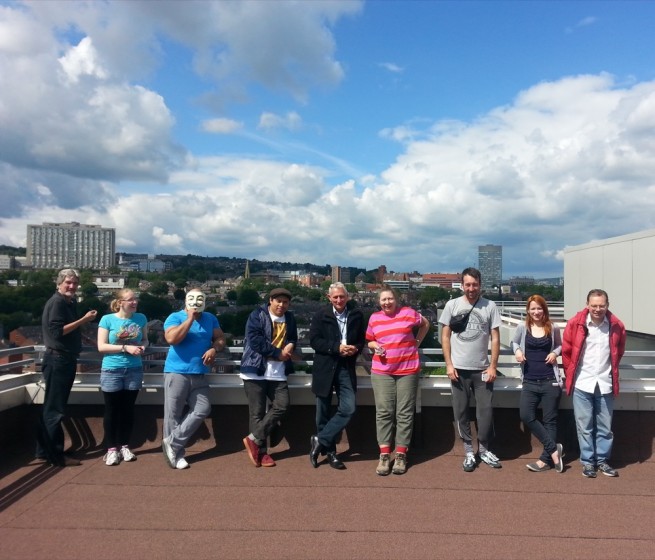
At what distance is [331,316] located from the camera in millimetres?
5141

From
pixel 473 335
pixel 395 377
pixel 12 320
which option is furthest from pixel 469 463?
pixel 12 320

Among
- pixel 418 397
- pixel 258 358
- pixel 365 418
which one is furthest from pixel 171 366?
pixel 418 397

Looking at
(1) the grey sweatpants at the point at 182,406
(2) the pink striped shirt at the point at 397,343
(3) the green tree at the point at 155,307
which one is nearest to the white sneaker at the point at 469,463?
(2) the pink striped shirt at the point at 397,343

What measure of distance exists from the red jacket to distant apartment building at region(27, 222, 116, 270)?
37.5 metres

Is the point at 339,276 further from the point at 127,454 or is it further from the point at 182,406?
the point at 127,454

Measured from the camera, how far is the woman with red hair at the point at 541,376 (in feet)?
16.5

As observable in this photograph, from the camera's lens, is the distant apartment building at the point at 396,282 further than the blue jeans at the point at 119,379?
Yes

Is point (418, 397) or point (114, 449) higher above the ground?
point (418, 397)

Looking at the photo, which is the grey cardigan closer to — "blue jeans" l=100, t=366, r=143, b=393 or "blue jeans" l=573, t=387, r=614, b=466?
"blue jeans" l=573, t=387, r=614, b=466

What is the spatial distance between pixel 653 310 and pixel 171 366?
19.0m

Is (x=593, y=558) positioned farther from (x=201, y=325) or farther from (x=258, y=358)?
(x=201, y=325)

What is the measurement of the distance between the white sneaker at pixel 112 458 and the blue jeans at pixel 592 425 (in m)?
4.17

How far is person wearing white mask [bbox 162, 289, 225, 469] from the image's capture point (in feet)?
16.5

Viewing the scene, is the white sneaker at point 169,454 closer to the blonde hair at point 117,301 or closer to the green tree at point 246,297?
the blonde hair at point 117,301
